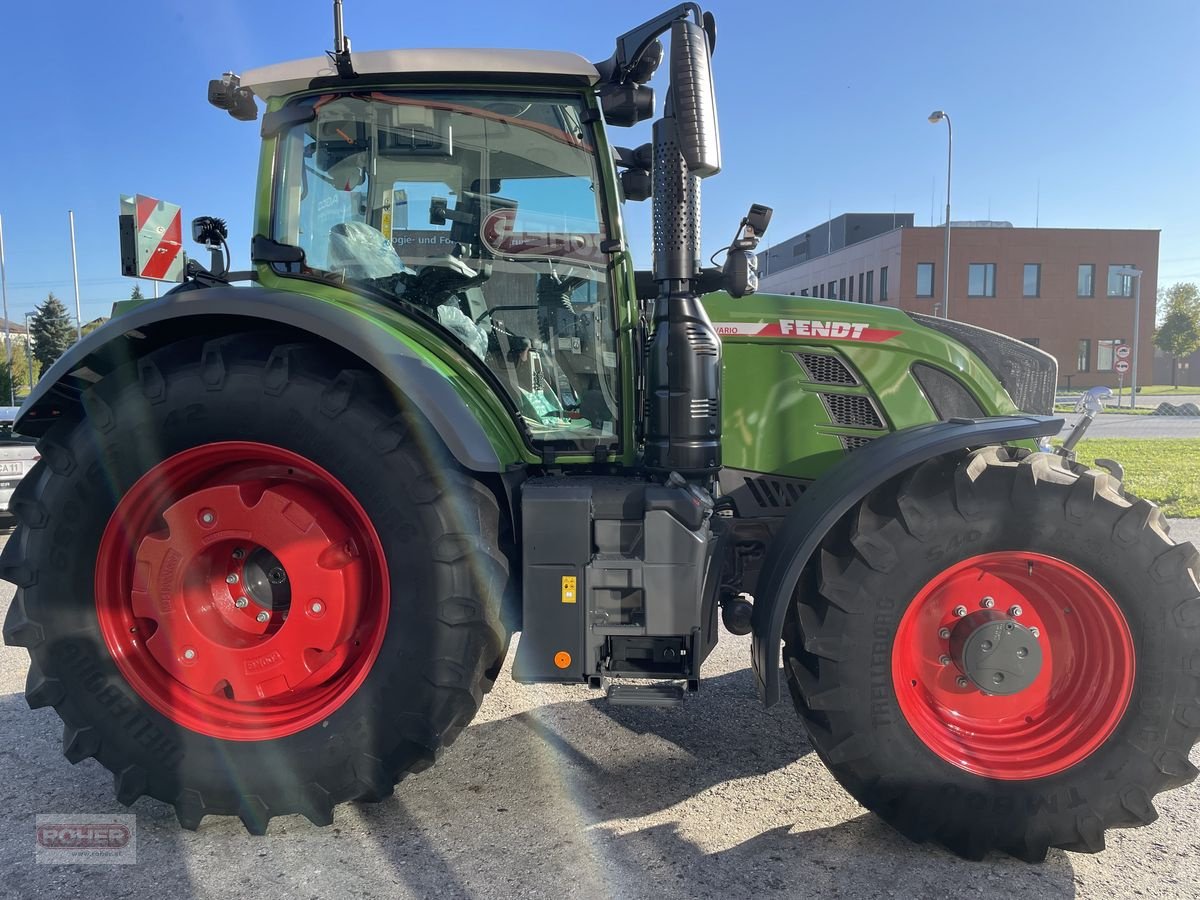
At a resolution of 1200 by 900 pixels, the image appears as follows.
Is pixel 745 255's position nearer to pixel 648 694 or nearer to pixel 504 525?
pixel 504 525

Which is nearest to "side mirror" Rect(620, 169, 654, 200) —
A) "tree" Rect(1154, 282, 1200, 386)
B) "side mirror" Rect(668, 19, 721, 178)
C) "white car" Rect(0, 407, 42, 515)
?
"side mirror" Rect(668, 19, 721, 178)

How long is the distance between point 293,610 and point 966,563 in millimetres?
2049

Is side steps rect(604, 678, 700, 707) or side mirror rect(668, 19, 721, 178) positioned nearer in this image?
side mirror rect(668, 19, 721, 178)

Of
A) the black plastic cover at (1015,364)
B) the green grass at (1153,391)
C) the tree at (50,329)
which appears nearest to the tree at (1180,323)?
the green grass at (1153,391)

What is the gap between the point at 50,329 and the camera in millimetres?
40344

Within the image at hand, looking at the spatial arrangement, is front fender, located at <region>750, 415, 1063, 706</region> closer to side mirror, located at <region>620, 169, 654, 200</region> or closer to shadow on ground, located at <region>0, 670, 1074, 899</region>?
shadow on ground, located at <region>0, 670, 1074, 899</region>

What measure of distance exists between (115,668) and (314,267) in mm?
1453

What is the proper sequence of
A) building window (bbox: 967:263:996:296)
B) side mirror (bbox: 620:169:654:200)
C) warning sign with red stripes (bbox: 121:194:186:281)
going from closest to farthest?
1. side mirror (bbox: 620:169:654:200)
2. warning sign with red stripes (bbox: 121:194:186:281)
3. building window (bbox: 967:263:996:296)

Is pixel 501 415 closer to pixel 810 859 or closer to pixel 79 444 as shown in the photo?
pixel 79 444

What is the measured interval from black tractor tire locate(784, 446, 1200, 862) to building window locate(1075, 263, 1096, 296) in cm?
4434

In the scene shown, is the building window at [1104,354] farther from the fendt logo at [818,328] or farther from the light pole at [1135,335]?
the fendt logo at [818,328]

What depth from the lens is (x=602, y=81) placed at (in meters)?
2.59

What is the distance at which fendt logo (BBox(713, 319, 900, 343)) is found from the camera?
290cm

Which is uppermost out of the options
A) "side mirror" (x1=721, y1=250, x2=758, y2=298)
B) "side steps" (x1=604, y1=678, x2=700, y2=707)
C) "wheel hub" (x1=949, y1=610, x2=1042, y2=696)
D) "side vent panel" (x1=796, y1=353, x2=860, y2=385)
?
"side mirror" (x1=721, y1=250, x2=758, y2=298)
